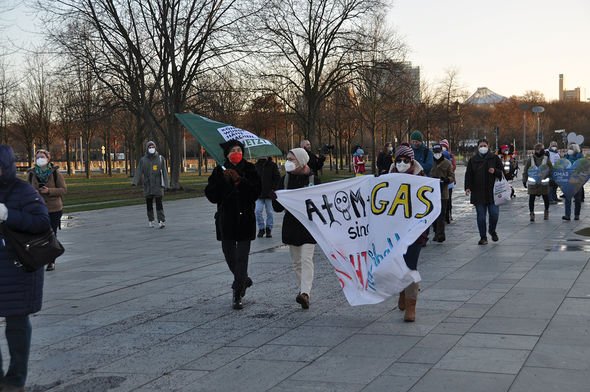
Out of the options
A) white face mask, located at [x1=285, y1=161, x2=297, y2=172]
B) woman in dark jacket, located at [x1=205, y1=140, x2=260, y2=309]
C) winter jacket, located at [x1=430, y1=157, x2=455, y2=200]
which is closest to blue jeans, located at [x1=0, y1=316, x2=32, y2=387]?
woman in dark jacket, located at [x1=205, y1=140, x2=260, y2=309]

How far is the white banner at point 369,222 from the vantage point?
740cm

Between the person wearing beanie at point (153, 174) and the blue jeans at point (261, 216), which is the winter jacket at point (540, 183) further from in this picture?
the person wearing beanie at point (153, 174)

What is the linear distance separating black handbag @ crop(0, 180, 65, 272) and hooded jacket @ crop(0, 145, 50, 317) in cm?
4

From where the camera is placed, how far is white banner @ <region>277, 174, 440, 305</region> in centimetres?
740

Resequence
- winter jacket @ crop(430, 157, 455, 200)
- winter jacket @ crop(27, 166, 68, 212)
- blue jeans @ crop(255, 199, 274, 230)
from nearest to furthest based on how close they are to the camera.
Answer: winter jacket @ crop(27, 166, 68, 212) → winter jacket @ crop(430, 157, 455, 200) → blue jeans @ crop(255, 199, 274, 230)

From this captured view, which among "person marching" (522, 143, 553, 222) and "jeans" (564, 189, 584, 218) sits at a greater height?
"person marching" (522, 143, 553, 222)

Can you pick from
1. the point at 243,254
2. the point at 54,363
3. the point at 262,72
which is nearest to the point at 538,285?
A: the point at 243,254

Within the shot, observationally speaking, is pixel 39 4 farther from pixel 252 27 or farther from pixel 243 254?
pixel 243 254

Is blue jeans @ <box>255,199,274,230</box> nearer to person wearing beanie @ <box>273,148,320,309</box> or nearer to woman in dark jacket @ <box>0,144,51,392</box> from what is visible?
person wearing beanie @ <box>273,148,320,309</box>

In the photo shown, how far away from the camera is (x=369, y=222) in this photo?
7758mm

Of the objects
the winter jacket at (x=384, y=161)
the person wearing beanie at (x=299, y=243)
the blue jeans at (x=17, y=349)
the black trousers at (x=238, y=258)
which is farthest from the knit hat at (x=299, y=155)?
the winter jacket at (x=384, y=161)

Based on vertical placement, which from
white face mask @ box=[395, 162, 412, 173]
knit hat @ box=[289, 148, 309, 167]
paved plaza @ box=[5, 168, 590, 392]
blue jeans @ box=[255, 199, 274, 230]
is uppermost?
knit hat @ box=[289, 148, 309, 167]

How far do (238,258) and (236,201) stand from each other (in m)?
0.63

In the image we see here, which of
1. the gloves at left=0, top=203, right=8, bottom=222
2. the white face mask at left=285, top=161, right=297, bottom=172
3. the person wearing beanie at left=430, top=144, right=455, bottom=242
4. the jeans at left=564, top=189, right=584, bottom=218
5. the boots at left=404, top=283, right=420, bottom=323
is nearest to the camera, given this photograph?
the gloves at left=0, top=203, right=8, bottom=222
